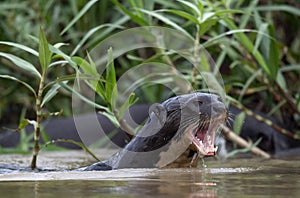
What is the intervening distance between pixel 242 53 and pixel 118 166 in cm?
134

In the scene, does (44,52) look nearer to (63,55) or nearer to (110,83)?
(63,55)

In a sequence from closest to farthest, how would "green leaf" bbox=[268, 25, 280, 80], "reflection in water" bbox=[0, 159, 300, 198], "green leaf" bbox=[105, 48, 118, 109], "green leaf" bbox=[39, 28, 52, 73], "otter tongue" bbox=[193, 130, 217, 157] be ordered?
"reflection in water" bbox=[0, 159, 300, 198] → "otter tongue" bbox=[193, 130, 217, 157] → "green leaf" bbox=[39, 28, 52, 73] → "green leaf" bbox=[105, 48, 118, 109] → "green leaf" bbox=[268, 25, 280, 80]

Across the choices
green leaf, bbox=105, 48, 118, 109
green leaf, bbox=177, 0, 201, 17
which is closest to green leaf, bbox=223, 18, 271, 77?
green leaf, bbox=177, 0, 201, 17

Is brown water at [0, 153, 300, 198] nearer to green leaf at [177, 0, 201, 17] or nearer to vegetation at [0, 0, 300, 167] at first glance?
vegetation at [0, 0, 300, 167]

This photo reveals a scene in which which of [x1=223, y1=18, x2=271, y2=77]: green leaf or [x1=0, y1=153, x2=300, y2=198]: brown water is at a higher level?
[x1=223, y1=18, x2=271, y2=77]: green leaf

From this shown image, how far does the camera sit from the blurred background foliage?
3.29 metres

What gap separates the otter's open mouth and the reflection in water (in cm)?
6

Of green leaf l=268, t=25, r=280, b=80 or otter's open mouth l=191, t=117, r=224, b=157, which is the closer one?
otter's open mouth l=191, t=117, r=224, b=157

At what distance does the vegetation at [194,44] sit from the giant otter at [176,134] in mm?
223

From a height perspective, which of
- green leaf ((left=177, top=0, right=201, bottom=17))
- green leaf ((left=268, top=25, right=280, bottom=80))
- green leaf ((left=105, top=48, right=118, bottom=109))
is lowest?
green leaf ((left=105, top=48, right=118, bottom=109))

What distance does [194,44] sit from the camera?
119 inches

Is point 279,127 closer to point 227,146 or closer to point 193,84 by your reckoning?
point 227,146

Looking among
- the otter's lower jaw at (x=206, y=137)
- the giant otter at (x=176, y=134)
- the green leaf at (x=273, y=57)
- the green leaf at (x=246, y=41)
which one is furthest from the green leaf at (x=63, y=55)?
the green leaf at (x=273, y=57)

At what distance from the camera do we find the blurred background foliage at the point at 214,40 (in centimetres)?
329
